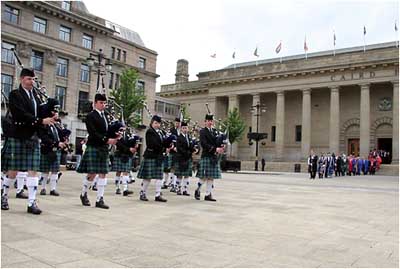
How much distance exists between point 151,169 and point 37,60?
1260 inches

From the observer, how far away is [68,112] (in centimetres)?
3944

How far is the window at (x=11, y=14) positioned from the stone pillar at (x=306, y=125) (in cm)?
3342

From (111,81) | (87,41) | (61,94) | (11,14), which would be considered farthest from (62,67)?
(11,14)

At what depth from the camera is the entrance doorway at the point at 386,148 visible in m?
44.1

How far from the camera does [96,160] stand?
25.6 ft

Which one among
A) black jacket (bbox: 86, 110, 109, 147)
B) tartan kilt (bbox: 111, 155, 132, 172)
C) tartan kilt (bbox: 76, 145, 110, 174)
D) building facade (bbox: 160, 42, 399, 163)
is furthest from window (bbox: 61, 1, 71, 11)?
tartan kilt (bbox: 76, 145, 110, 174)

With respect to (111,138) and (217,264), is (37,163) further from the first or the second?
(217,264)

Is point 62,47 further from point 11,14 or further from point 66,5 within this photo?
point 11,14

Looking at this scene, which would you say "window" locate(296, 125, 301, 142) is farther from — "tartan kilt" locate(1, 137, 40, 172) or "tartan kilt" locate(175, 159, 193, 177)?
"tartan kilt" locate(1, 137, 40, 172)

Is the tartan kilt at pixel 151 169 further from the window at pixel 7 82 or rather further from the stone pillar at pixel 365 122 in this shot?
the stone pillar at pixel 365 122

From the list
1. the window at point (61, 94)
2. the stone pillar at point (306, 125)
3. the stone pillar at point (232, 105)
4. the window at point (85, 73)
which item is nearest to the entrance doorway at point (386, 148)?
the stone pillar at point (306, 125)

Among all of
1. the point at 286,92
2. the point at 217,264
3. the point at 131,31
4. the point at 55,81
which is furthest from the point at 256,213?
the point at 131,31

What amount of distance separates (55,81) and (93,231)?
3613cm

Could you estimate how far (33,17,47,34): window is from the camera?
36406mm
